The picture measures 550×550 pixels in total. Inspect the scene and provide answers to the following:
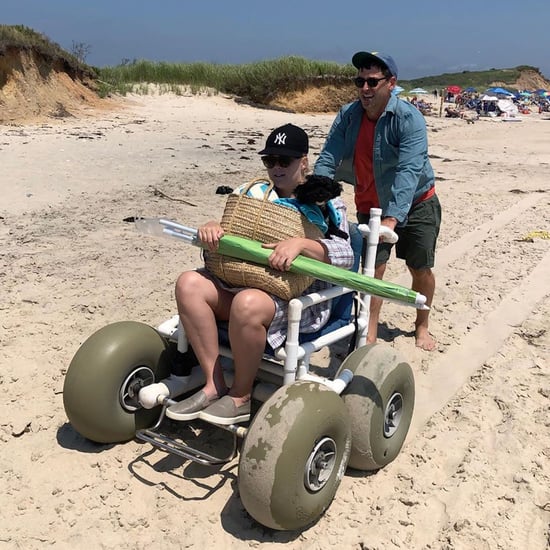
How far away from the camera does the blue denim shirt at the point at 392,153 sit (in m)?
3.78

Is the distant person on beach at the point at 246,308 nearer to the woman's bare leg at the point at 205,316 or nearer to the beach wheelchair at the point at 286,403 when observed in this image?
the woman's bare leg at the point at 205,316

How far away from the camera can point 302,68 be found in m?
25.5

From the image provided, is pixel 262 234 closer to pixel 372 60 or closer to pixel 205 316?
pixel 205 316

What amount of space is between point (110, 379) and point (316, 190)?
4.41 feet

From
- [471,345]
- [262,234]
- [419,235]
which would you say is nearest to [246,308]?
[262,234]

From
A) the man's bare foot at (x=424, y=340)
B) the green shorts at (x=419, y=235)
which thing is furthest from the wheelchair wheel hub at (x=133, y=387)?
the man's bare foot at (x=424, y=340)

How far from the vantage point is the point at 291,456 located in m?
2.50

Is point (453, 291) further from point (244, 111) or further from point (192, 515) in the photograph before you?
point (244, 111)

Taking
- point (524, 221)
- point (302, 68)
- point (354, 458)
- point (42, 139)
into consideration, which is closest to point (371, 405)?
point (354, 458)

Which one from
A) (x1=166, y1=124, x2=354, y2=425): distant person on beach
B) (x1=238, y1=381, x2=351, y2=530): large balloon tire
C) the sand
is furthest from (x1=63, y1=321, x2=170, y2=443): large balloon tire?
(x1=238, y1=381, x2=351, y2=530): large balloon tire

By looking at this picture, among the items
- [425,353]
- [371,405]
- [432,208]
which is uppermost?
[432,208]

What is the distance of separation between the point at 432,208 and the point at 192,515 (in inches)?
102

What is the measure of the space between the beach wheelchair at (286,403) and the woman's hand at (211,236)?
10.8 inches

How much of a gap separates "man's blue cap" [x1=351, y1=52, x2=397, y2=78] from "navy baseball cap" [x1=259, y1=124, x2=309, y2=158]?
965 millimetres
